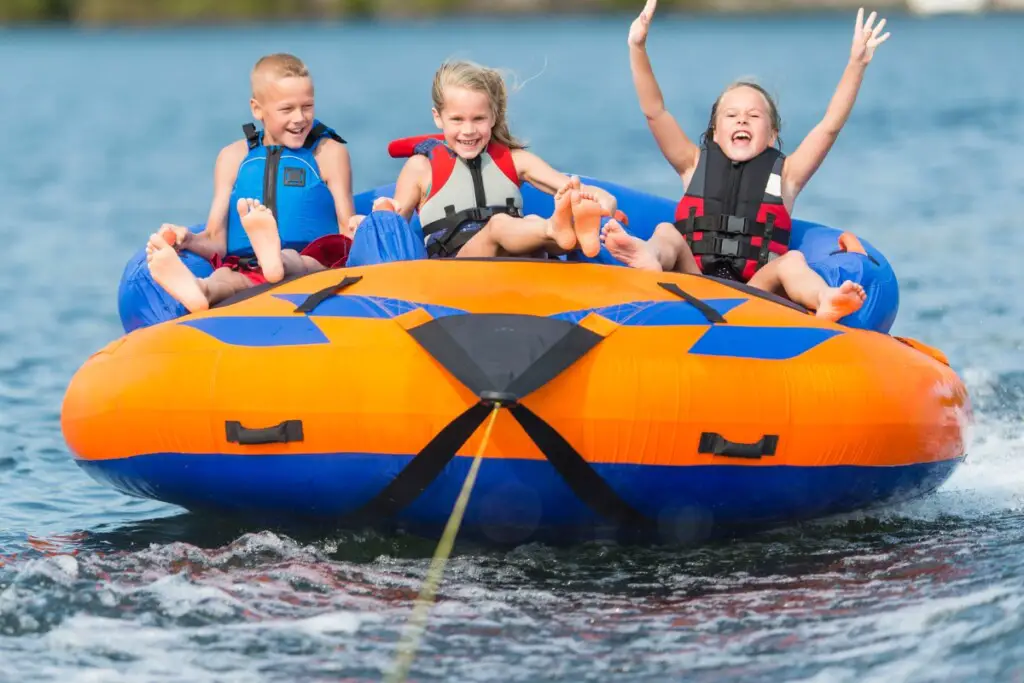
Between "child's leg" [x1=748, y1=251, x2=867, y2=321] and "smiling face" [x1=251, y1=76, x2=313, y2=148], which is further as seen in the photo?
"smiling face" [x1=251, y1=76, x2=313, y2=148]

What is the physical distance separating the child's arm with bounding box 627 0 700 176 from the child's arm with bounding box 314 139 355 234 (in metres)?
1.02

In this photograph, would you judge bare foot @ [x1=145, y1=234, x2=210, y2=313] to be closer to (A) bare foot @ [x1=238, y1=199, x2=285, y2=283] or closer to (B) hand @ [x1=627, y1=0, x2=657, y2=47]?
(A) bare foot @ [x1=238, y1=199, x2=285, y2=283]

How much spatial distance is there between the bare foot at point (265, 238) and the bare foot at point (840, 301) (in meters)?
1.55

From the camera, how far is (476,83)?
15.4 feet

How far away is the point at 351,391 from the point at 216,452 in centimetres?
42

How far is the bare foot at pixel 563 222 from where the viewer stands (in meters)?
4.08

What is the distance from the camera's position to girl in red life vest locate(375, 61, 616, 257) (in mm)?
4699

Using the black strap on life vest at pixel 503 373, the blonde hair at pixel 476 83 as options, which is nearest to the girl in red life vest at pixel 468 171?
the blonde hair at pixel 476 83

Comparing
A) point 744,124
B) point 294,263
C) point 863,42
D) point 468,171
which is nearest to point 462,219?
point 468,171

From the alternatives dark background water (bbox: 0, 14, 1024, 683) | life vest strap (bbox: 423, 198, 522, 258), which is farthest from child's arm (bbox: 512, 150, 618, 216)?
dark background water (bbox: 0, 14, 1024, 683)

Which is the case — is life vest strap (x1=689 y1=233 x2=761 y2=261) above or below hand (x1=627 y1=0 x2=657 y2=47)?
below

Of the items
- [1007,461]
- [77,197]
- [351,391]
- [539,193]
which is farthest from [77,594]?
[77,197]

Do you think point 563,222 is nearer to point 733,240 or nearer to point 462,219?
point 462,219

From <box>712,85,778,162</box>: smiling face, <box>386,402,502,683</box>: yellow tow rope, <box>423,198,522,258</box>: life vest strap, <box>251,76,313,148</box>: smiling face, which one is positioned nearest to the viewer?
<box>386,402,502,683</box>: yellow tow rope
